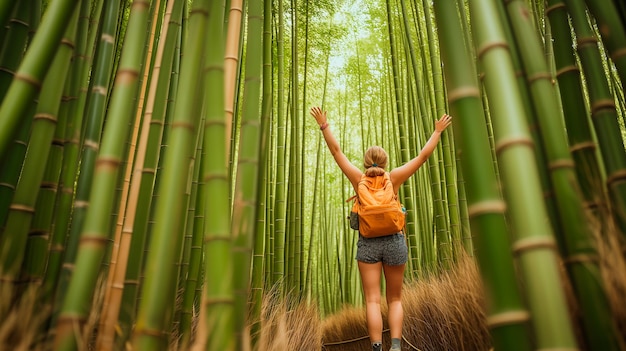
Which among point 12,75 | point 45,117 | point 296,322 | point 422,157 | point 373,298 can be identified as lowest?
point 296,322

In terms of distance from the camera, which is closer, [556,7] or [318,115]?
[556,7]

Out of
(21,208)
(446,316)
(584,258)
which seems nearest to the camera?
(584,258)

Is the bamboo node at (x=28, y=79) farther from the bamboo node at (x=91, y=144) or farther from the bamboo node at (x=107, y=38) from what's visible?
the bamboo node at (x=107, y=38)

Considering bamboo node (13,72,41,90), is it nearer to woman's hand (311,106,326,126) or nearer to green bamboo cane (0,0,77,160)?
green bamboo cane (0,0,77,160)

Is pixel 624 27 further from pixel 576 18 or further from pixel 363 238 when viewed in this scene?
pixel 363 238

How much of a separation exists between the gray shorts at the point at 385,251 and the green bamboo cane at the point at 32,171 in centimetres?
152

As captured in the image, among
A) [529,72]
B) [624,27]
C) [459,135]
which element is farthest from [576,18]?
[459,135]

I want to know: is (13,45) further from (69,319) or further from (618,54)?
(618,54)

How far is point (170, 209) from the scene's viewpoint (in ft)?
2.28

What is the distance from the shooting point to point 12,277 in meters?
0.84

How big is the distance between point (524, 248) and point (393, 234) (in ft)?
5.31

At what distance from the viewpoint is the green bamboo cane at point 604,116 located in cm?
75

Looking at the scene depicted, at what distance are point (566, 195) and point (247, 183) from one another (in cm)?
54

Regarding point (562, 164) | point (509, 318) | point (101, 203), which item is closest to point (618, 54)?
point (562, 164)
